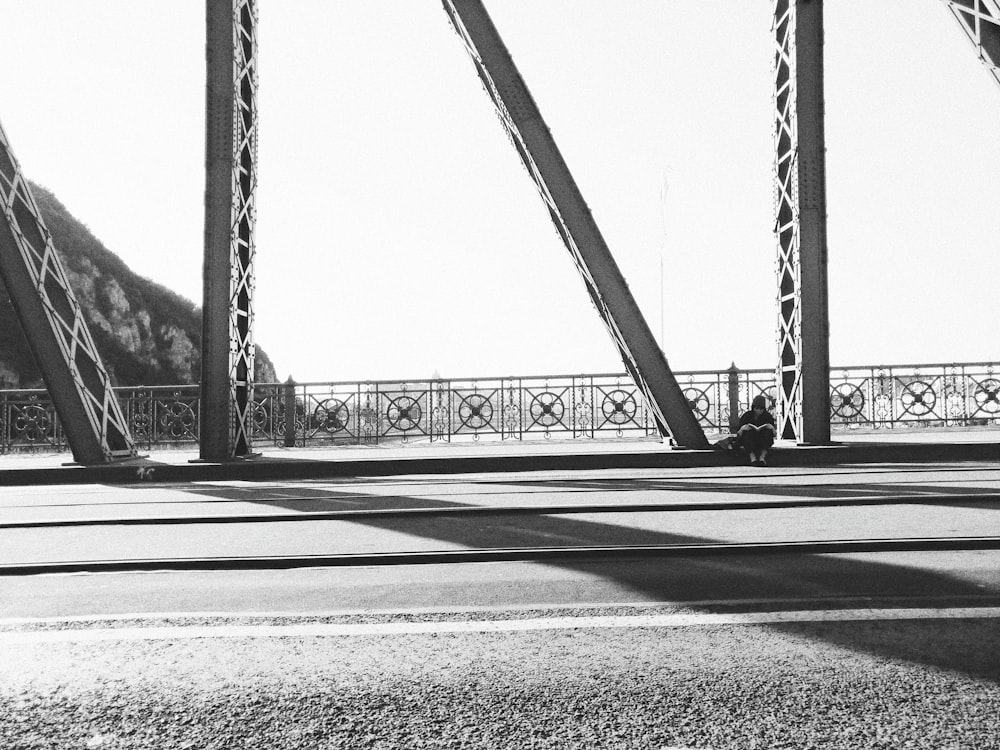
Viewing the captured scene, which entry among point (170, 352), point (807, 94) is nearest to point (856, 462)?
point (807, 94)

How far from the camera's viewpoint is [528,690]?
8.42ft

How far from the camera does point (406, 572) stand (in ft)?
14.6

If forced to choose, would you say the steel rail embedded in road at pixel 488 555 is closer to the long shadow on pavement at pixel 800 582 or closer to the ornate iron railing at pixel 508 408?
the long shadow on pavement at pixel 800 582

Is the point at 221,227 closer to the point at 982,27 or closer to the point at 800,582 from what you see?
the point at 800,582

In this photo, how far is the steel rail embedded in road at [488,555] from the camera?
4711 millimetres

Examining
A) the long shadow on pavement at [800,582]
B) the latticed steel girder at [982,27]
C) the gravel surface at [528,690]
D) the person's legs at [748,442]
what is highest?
the latticed steel girder at [982,27]

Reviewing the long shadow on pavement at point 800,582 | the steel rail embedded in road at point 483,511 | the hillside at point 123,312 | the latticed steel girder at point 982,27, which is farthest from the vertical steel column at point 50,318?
the hillside at point 123,312

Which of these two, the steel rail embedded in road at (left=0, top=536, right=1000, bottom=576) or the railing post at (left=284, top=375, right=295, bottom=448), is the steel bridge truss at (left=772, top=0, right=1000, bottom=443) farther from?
the railing post at (left=284, top=375, right=295, bottom=448)

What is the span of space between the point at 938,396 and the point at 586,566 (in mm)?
18772

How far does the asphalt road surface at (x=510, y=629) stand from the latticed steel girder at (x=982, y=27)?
7.47 metres

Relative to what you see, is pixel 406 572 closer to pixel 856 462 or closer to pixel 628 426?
pixel 856 462

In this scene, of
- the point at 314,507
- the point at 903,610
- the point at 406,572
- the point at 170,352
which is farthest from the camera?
the point at 170,352

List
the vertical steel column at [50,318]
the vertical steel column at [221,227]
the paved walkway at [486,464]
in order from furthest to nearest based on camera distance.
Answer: the vertical steel column at [221,227]
the paved walkway at [486,464]
the vertical steel column at [50,318]

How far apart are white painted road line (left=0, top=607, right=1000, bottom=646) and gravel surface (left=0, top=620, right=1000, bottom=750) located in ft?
0.25
